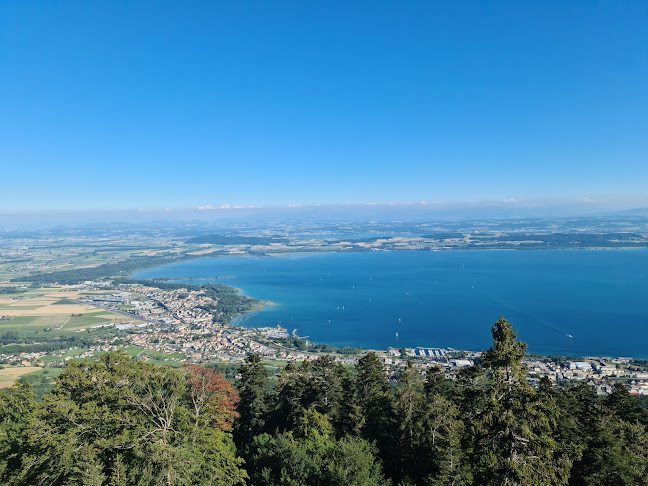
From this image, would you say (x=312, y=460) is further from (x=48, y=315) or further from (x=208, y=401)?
(x=48, y=315)

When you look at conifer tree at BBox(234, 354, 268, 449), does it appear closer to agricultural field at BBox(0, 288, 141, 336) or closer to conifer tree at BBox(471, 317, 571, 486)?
conifer tree at BBox(471, 317, 571, 486)

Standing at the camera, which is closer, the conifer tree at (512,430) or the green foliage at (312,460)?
the conifer tree at (512,430)

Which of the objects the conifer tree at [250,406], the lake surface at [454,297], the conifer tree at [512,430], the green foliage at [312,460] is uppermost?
the conifer tree at [512,430]

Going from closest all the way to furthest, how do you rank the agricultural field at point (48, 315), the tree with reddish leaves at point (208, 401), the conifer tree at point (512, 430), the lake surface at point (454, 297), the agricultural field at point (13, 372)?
the conifer tree at point (512, 430) < the tree with reddish leaves at point (208, 401) < the agricultural field at point (13, 372) < the lake surface at point (454, 297) < the agricultural field at point (48, 315)

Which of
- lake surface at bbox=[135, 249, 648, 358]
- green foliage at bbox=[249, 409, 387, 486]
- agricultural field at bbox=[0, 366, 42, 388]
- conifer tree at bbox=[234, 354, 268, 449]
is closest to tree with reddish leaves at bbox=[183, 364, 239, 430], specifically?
conifer tree at bbox=[234, 354, 268, 449]

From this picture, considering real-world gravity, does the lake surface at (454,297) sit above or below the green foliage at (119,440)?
below

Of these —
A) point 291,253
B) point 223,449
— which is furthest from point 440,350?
point 291,253

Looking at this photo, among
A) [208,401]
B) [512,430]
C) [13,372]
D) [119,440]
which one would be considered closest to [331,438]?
[208,401]

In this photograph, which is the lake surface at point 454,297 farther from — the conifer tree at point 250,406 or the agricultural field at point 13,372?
the conifer tree at point 250,406

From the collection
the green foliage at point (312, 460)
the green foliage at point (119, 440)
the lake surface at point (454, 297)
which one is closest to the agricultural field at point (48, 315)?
the lake surface at point (454, 297)
